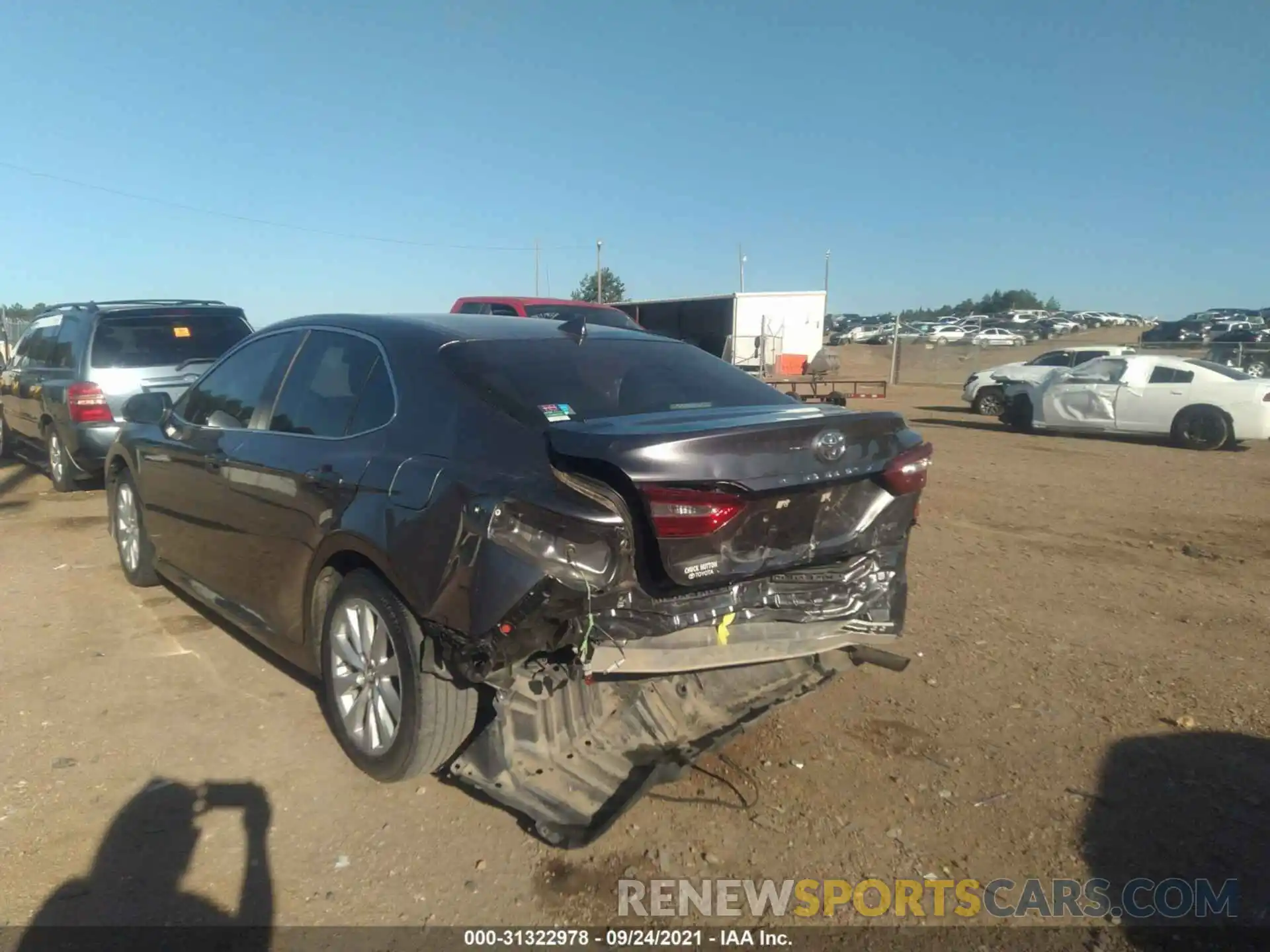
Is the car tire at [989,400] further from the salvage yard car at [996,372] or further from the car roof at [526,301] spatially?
A: the car roof at [526,301]

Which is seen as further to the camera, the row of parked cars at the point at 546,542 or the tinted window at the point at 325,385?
the tinted window at the point at 325,385

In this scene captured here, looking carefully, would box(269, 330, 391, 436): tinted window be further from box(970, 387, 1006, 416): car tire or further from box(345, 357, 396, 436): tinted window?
box(970, 387, 1006, 416): car tire

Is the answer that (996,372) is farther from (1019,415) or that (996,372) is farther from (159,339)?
(159,339)

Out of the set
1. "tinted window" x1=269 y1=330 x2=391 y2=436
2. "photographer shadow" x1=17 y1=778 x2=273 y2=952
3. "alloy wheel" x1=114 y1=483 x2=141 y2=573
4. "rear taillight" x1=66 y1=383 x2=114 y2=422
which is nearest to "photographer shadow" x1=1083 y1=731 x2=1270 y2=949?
"photographer shadow" x1=17 y1=778 x2=273 y2=952

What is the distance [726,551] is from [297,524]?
5.88 ft

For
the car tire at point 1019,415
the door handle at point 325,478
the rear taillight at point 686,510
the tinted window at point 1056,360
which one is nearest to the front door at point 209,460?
the door handle at point 325,478

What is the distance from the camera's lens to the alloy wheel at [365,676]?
3.43m

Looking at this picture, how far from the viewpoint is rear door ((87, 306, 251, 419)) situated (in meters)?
8.34

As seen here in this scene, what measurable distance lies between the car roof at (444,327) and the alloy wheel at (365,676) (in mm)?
1080

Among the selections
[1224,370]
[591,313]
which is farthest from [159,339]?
[1224,370]

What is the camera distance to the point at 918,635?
514 centimetres

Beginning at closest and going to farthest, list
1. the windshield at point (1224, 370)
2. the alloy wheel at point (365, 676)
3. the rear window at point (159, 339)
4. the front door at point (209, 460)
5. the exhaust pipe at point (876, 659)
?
the alloy wheel at point (365, 676) → the exhaust pipe at point (876, 659) → the front door at point (209, 460) → the rear window at point (159, 339) → the windshield at point (1224, 370)

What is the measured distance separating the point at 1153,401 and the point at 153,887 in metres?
15.3

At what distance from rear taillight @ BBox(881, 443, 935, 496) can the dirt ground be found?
1103 mm
